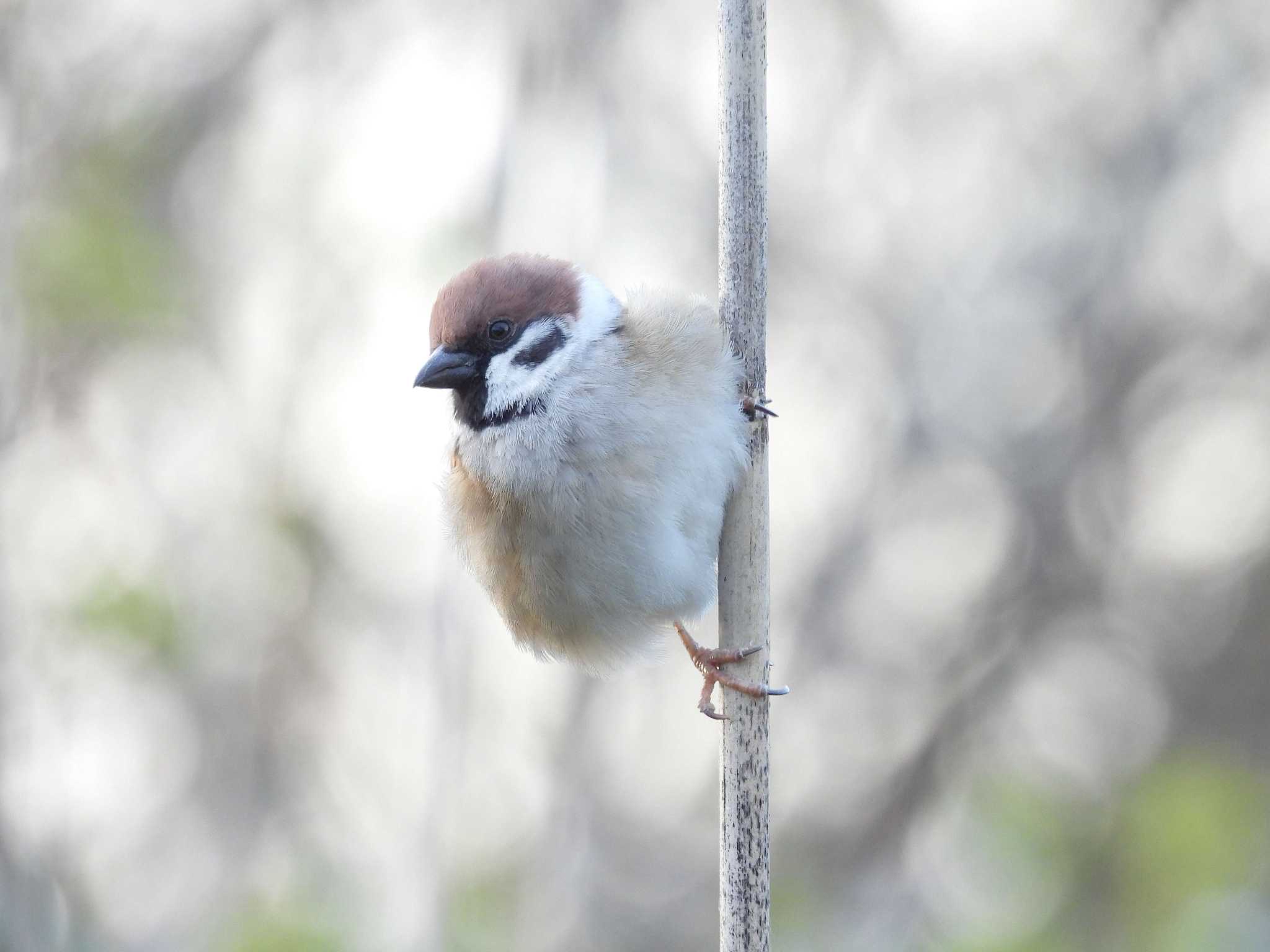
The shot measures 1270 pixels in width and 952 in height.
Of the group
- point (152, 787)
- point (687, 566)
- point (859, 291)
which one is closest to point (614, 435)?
point (687, 566)

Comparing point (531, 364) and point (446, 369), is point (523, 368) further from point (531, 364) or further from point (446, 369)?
point (446, 369)

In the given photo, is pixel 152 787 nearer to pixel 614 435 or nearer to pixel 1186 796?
pixel 614 435

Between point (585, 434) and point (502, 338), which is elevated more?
point (502, 338)

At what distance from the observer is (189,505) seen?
455cm

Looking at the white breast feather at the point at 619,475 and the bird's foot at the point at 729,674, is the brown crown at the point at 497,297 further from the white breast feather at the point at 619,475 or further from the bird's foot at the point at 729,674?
the bird's foot at the point at 729,674

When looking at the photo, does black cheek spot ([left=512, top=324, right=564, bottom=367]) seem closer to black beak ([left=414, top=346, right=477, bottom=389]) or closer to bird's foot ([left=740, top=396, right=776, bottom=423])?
black beak ([left=414, top=346, right=477, bottom=389])

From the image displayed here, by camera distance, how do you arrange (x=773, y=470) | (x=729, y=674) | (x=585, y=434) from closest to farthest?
(x=729, y=674), (x=585, y=434), (x=773, y=470)

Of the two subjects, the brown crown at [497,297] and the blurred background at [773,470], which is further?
the blurred background at [773,470]

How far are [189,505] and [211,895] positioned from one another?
146cm

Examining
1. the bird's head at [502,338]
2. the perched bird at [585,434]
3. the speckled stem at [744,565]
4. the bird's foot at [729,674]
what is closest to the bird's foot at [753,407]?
the perched bird at [585,434]

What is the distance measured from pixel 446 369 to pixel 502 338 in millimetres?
129

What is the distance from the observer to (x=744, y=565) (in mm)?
2170

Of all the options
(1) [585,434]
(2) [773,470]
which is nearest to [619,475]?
(1) [585,434]

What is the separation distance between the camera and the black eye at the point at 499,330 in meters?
2.36
